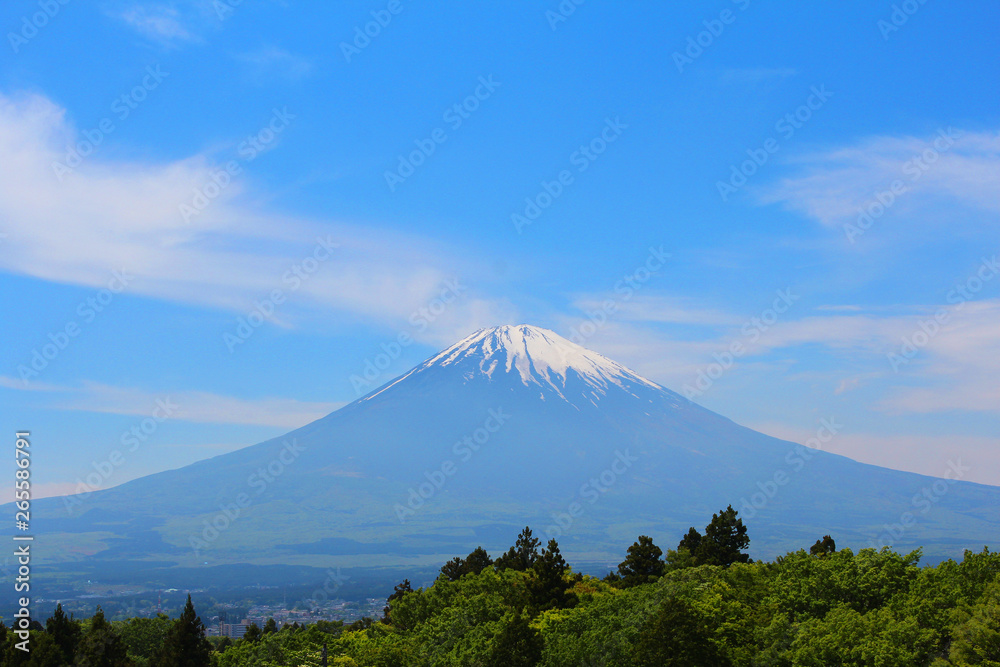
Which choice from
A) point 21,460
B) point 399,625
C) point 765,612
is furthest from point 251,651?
point 765,612

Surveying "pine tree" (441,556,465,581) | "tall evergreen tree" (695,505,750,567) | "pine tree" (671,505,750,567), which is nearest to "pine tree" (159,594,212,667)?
"pine tree" (441,556,465,581)

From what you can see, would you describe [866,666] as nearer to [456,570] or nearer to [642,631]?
[642,631]

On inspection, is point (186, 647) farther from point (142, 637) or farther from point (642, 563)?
point (642, 563)

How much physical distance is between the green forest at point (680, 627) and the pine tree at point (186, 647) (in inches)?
2.5

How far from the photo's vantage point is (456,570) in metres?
68.4

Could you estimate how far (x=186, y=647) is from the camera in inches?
1625

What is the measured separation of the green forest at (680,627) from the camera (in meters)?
30.6

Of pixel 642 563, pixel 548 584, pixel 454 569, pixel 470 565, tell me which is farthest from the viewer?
pixel 454 569

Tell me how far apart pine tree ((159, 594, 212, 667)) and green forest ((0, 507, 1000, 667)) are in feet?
0.21

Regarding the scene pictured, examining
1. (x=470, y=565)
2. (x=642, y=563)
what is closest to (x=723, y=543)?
(x=642, y=563)

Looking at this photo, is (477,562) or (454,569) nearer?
(477,562)

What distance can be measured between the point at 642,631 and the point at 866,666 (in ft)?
26.2

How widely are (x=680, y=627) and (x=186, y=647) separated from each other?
855 inches

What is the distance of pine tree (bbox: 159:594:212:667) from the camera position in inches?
1609
